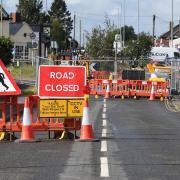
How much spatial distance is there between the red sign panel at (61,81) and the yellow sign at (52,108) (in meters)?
0.18

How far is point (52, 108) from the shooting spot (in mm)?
13578

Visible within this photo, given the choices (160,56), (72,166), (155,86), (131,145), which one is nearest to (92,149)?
(131,145)

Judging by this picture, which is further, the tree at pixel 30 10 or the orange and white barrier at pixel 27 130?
the tree at pixel 30 10

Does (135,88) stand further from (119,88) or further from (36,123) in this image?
(36,123)

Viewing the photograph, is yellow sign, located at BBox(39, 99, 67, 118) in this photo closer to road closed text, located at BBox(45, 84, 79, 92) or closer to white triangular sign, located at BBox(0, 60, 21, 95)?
road closed text, located at BBox(45, 84, 79, 92)

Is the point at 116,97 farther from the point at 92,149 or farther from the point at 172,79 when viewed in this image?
the point at 92,149

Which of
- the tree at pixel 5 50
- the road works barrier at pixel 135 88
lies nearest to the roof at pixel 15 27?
the tree at pixel 5 50

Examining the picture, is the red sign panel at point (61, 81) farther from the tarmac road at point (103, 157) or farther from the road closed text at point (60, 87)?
the tarmac road at point (103, 157)

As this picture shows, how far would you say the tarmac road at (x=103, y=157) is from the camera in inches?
357

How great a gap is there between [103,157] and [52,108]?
10.2 feet

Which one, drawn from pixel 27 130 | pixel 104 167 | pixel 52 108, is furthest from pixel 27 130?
pixel 104 167

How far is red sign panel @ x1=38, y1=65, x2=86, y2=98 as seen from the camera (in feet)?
45.3

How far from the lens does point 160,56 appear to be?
6556cm

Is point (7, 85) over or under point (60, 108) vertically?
over
